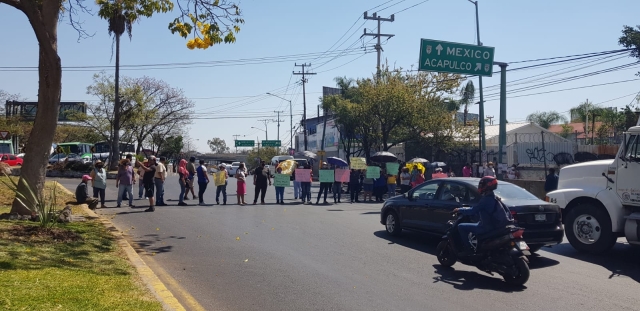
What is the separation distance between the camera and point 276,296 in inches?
293

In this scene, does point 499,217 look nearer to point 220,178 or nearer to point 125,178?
point 125,178

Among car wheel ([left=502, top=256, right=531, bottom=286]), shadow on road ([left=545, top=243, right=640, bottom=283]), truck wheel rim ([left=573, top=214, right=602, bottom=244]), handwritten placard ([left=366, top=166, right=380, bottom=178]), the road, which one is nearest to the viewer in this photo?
the road

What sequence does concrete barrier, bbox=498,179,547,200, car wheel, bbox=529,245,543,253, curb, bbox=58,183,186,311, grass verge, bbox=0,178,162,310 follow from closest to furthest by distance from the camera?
1. grass verge, bbox=0,178,162,310
2. curb, bbox=58,183,186,311
3. car wheel, bbox=529,245,543,253
4. concrete barrier, bbox=498,179,547,200

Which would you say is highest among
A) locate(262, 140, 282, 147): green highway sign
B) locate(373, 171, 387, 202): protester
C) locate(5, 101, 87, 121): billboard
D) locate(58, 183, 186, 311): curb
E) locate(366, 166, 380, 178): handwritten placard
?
locate(5, 101, 87, 121): billboard

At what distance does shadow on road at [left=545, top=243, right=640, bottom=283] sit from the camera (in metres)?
9.45

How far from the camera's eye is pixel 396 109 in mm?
31922

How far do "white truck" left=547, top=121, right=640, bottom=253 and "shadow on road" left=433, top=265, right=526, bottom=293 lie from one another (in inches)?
127

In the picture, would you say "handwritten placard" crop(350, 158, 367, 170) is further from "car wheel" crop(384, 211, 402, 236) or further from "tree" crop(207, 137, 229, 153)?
"tree" crop(207, 137, 229, 153)

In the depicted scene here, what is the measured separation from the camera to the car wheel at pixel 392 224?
1282 cm

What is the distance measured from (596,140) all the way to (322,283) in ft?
128

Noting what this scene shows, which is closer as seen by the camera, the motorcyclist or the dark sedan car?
the motorcyclist

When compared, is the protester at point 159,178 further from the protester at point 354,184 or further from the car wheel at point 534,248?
the car wheel at point 534,248

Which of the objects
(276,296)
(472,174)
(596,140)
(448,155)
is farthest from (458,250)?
(596,140)

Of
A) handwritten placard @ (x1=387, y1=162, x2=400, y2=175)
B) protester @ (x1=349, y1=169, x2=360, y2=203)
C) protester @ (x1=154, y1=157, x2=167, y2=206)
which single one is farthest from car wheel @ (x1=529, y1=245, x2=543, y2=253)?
handwritten placard @ (x1=387, y1=162, x2=400, y2=175)
